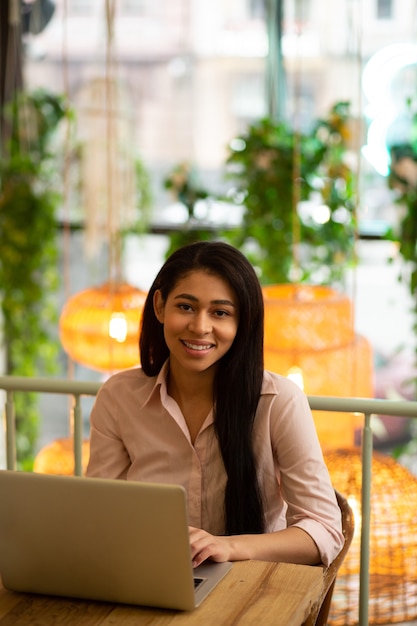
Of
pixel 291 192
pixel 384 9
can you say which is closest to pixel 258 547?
pixel 291 192

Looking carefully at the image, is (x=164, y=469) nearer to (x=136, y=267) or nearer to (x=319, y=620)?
(x=319, y=620)

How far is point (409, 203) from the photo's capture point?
4.00 m

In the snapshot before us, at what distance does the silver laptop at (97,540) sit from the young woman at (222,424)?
37 cm

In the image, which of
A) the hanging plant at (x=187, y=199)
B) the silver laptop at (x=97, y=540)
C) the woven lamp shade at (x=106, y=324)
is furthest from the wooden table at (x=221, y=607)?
the hanging plant at (x=187, y=199)

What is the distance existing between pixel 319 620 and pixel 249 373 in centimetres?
48

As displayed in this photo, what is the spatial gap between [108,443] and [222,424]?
0.26 m

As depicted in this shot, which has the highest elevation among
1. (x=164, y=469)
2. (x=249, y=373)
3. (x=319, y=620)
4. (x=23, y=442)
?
(x=249, y=373)

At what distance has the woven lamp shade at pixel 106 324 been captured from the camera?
3602 mm

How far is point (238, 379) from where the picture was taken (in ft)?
6.32

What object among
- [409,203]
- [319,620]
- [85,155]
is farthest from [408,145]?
[319,620]

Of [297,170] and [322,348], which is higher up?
[297,170]

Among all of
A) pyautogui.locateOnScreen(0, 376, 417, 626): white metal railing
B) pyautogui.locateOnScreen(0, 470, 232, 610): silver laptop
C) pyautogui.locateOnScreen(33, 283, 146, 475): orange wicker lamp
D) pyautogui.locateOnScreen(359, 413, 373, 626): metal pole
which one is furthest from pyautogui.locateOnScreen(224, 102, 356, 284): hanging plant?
pyautogui.locateOnScreen(0, 470, 232, 610): silver laptop

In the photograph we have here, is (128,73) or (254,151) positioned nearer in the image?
(254,151)

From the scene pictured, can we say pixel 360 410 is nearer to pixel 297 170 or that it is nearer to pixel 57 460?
pixel 57 460
